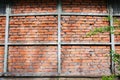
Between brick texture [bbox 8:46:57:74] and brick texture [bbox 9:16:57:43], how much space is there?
21cm

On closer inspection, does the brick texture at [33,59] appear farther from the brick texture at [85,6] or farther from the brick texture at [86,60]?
the brick texture at [85,6]

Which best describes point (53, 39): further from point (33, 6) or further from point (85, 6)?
point (85, 6)

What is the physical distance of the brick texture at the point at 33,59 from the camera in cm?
581

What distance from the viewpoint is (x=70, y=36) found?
5922mm

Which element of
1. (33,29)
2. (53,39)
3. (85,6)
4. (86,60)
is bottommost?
(86,60)

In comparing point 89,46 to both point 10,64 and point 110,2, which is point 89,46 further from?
point 10,64

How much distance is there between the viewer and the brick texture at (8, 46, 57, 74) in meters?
5.81

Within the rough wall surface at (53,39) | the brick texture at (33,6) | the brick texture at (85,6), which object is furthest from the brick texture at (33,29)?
the brick texture at (85,6)

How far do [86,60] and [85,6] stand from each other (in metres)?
1.31

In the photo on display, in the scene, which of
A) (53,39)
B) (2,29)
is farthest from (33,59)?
(2,29)

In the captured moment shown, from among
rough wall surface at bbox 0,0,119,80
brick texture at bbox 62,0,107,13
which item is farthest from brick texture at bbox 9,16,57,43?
brick texture at bbox 62,0,107,13

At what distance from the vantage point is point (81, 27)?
5965mm

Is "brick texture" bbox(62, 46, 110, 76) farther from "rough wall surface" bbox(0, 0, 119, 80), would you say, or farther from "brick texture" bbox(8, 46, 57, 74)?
A: "brick texture" bbox(8, 46, 57, 74)

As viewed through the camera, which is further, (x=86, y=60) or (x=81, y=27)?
(x=81, y=27)
